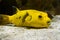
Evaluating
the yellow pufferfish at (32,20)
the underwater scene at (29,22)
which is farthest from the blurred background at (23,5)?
the yellow pufferfish at (32,20)

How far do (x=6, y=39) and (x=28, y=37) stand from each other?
16 cm

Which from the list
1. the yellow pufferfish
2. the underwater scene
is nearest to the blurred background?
the underwater scene

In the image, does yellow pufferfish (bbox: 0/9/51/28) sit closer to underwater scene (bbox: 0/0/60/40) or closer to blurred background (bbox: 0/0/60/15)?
underwater scene (bbox: 0/0/60/40)

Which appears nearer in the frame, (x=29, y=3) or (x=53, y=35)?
(x=53, y=35)

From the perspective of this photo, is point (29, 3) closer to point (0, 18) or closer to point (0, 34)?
point (0, 18)

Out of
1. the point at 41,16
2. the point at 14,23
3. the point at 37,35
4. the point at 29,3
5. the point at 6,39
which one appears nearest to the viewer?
the point at 6,39

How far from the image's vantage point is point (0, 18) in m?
1.86

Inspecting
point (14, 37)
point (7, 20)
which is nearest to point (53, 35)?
point (14, 37)

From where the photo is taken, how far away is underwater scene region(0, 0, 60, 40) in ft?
4.33

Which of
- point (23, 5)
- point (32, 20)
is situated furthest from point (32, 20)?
point (23, 5)

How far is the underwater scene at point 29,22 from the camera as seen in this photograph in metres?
1.32

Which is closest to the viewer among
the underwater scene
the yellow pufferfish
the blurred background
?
the underwater scene

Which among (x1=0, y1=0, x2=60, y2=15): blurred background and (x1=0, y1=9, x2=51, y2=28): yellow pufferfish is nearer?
(x1=0, y1=9, x2=51, y2=28): yellow pufferfish

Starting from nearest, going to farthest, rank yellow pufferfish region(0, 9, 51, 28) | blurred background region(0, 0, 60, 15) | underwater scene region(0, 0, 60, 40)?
underwater scene region(0, 0, 60, 40), yellow pufferfish region(0, 9, 51, 28), blurred background region(0, 0, 60, 15)
